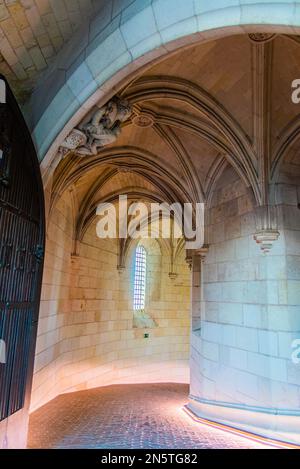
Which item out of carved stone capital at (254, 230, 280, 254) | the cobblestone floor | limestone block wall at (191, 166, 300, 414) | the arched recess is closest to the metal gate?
the arched recess

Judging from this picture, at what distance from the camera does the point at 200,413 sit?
6.25 m

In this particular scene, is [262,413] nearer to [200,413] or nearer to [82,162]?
[200,413]

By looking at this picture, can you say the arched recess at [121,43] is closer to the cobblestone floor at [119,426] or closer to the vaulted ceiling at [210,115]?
the vaulted ceiling at [210,115]

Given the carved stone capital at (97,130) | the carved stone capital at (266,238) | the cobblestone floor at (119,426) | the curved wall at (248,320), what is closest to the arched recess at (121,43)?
the carved stone capital at (97,130)

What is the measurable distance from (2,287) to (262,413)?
4.45m

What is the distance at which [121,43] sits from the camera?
279 centimetres

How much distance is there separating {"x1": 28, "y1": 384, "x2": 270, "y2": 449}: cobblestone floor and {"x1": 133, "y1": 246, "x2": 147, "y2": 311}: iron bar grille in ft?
14.4

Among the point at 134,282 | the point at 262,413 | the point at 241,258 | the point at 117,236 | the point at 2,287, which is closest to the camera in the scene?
the point at 2,287

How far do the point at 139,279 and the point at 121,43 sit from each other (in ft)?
34.3

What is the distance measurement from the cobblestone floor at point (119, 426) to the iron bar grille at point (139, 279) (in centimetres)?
440

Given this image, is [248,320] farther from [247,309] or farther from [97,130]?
[97,130]

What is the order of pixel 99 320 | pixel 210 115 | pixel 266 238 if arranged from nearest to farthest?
pixel 266 238, pixel 210 115, pixel 99 320

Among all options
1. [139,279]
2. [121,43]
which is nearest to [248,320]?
[121,43]
